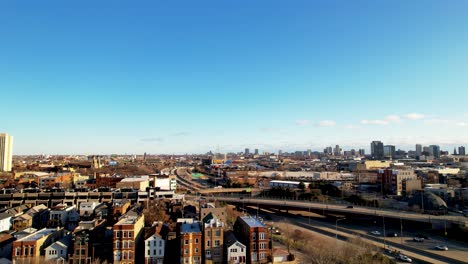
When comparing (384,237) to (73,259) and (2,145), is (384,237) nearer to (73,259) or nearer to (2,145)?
(73,259)

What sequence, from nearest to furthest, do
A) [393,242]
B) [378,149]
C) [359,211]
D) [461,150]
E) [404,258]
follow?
1. [404,258]
2. [393,242]
3. [359,211]
4. [378,149]
5. [461,150]

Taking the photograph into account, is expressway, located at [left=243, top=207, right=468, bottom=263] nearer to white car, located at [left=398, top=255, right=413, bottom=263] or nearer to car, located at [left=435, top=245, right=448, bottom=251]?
car, located at [left=435, top=245, right=448, bottom=251]

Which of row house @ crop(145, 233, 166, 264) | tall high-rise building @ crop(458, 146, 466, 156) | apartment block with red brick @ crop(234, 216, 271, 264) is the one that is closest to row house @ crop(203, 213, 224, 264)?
apartment block with red brick @ crop(234, 216, 271, 264)

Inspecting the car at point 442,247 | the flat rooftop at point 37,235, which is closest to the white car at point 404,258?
the car at point 442,247

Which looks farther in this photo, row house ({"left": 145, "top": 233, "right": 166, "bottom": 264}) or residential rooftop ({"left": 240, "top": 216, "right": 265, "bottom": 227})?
residential rooftop ({"left": 240, "top": 216, "right": 265, "bottom": 227})

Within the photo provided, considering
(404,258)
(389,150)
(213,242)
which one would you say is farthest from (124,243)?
(389,150)

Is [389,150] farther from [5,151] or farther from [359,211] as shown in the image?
[5,151]

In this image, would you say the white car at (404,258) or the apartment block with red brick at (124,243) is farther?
the white car at (404,258)

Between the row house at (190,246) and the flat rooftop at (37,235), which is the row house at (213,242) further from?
the flat rooftop at (37,235)

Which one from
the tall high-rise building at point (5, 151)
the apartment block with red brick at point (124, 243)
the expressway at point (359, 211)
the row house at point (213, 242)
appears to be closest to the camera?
the apartment block with red brick at point (124, 243)

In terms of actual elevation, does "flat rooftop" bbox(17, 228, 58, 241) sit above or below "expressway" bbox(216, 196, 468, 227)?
above
